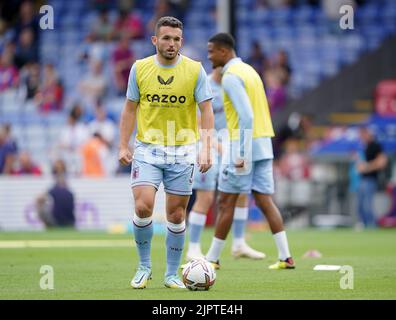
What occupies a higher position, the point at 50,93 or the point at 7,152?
the point at 50,93

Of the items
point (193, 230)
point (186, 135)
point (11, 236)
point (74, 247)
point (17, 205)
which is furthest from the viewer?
→ point (17, 205)

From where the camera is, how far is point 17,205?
23.8m

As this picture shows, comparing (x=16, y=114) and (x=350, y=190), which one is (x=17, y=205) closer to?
(x=16, y=114)

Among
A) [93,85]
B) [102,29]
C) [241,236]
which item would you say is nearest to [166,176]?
[241,236]

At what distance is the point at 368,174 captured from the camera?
2427 centimetres

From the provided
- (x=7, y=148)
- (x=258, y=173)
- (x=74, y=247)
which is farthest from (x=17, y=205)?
(x=258, y=173)

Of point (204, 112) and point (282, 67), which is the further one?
point (282, 67)

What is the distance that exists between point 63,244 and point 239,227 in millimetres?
4451

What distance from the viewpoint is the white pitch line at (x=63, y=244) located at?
16828 millimetres

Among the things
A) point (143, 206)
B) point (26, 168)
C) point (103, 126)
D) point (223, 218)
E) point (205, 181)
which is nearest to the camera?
point (143, 206)

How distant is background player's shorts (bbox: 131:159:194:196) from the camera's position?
9930 millimetres

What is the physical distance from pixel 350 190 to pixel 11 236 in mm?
9402

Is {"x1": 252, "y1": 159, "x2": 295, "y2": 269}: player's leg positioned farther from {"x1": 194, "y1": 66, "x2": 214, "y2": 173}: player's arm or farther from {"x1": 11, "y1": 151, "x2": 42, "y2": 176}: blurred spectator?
{"x1": 11, "y1": 151, "x2": 42, "y2": 176}: blurred spectator

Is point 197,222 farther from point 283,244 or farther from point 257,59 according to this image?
point 257,59
